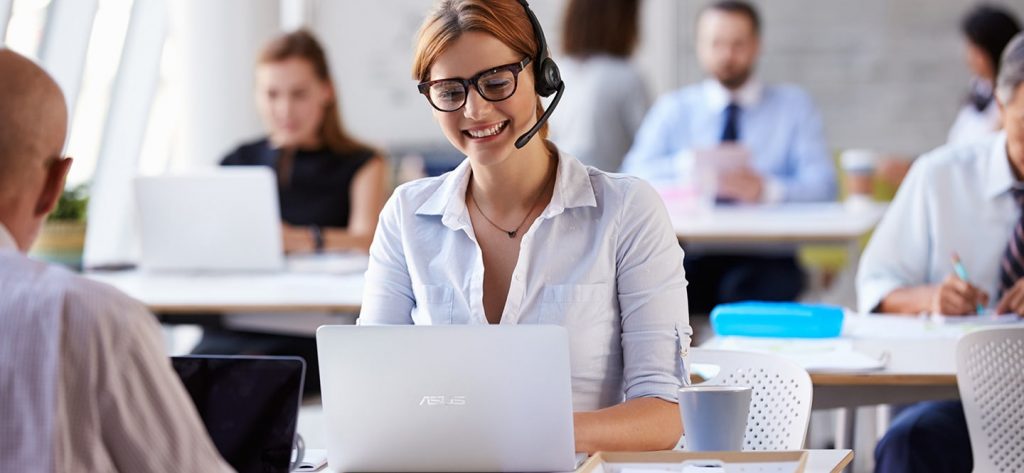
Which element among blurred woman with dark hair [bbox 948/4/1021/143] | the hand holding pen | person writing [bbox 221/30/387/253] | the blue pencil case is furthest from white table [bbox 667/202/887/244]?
the blue pencil case

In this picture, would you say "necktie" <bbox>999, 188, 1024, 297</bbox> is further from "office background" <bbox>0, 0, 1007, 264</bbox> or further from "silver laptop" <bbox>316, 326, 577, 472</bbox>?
"office background" <bbox>0, 0, 1007, 264</bbox>

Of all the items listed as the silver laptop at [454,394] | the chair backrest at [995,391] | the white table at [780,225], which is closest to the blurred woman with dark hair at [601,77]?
the white table at [780,225]

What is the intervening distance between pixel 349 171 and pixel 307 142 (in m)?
0.17

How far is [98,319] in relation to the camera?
1158 mm

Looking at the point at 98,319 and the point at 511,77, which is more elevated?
the point at 511,77

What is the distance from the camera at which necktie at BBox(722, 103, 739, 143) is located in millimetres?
5699

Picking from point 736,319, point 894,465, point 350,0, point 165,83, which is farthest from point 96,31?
point 894,465

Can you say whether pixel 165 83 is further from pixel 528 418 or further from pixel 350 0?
pixel 528 418

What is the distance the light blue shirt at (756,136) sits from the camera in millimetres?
5586

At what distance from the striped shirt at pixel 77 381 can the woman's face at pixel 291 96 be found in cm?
317

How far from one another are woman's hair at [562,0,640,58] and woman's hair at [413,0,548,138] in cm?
326

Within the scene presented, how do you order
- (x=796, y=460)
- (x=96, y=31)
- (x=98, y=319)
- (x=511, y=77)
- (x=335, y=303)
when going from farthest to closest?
(x=96, y=31), (x=335, y=303), (x=511, y=77), (x=796, y=460), (x=98, y=319)

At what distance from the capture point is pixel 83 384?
116 centimetres

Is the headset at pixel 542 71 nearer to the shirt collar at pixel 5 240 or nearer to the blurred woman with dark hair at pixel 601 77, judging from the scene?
the shirt collar at pixel 5 240
